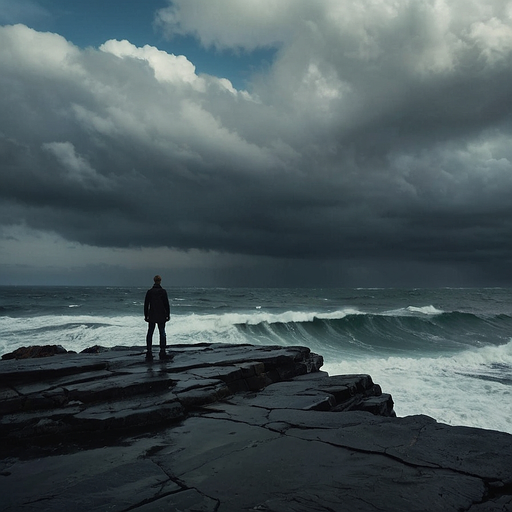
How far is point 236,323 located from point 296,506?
953 inches

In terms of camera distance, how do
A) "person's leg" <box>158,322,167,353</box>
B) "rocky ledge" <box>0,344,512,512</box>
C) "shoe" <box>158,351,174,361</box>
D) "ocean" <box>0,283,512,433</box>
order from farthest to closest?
1. "ocean" <box>0,283,512,433</box>
2. "person's leg" <box>158,322,167,353</box>
3. "shoe" <box>158,351,174,361</box>
4. "rocky ledge" <box>0,344,512,512</box>

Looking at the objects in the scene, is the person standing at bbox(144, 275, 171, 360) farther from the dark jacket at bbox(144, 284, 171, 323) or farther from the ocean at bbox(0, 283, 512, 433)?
the ocean at bbox(0, 283, 512, 433)

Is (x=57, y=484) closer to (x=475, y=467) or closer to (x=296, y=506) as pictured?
(x=296, y=506)

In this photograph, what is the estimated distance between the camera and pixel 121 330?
23594mm

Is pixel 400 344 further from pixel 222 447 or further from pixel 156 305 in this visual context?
pixel 222 447

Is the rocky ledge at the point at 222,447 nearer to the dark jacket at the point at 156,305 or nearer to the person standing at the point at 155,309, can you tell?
the person standing at the point at 155,309

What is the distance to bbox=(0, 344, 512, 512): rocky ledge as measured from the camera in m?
3.32

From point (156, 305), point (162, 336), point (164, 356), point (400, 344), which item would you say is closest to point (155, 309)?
point (156, 305)

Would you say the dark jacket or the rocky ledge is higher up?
the dark jacket

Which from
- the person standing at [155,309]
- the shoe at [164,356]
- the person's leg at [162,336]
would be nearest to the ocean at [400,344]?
the shoe at [164,356]

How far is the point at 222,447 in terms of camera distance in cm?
454

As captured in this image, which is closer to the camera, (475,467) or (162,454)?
(475,467)

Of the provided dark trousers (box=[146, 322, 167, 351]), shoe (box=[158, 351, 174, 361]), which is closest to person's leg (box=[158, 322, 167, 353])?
dark trousers (box=[146, 322, 167, 351])

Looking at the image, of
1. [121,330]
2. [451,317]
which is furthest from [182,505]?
[451,317]
